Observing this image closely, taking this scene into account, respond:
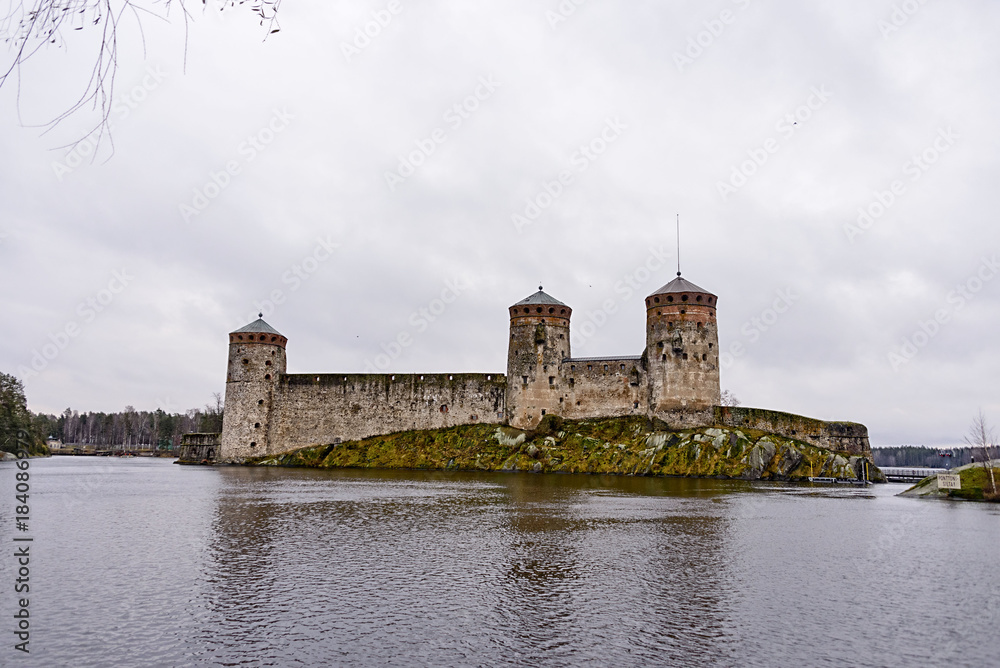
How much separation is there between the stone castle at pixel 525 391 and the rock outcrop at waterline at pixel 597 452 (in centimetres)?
116

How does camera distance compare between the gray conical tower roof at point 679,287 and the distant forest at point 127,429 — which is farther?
the distant forest at point 127,429

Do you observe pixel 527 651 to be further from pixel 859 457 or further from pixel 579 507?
pixel 859 457

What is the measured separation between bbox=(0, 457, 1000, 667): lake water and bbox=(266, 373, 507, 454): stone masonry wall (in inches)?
1319

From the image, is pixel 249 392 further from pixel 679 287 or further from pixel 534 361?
Result: pixel 679 287

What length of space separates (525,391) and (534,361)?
2.56 m

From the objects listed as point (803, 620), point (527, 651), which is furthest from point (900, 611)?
point (527, 651)

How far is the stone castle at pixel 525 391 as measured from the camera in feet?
165

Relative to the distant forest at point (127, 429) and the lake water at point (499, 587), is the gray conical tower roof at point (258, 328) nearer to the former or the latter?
the lake water at point (499, 587)

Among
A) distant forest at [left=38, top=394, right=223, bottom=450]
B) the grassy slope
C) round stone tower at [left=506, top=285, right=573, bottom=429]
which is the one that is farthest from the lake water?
distant forest at [left=38, top=394, right=223, bottom=450]

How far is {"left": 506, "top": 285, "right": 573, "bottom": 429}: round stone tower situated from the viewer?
55.0 m

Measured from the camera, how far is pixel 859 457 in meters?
45.2

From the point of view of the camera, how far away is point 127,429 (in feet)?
427

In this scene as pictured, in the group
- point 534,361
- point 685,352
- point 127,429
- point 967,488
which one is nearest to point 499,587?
point 967,488

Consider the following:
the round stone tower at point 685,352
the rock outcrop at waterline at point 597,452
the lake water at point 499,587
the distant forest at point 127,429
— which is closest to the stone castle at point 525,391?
the round stone tower at point 685,352
